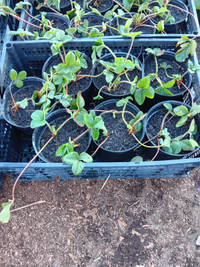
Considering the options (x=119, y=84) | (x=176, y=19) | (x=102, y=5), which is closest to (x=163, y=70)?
(x=119, y=84)

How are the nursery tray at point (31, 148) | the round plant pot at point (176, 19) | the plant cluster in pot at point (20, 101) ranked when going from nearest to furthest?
the nursery tray at point (31, 148) → the plant cluster in pot at point (20, 101) → the round plant pot at point (176, 19)

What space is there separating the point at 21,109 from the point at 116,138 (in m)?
0.60

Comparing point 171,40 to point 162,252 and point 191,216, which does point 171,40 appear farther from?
point 162,252

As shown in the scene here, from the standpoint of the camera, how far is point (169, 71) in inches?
57.1

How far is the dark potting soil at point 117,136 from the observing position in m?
1.22

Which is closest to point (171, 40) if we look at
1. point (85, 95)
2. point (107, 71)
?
point (107, 71)

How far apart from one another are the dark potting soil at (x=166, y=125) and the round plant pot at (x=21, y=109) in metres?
0.67

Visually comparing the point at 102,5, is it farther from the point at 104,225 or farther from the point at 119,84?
the point at 104,225

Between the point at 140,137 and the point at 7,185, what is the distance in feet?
2.94

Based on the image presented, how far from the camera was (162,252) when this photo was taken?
130cm

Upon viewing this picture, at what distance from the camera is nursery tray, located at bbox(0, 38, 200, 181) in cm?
119

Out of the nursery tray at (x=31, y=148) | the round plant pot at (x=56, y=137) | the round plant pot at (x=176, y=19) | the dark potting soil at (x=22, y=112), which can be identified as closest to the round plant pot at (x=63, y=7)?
the nursery tray at (x=31, y=148)

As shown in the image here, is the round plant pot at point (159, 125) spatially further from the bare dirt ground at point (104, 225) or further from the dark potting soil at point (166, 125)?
the bare dirt ground at point (104, 225)

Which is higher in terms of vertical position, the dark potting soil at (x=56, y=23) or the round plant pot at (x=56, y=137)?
the dark potting soil at (x=56, y=23)
